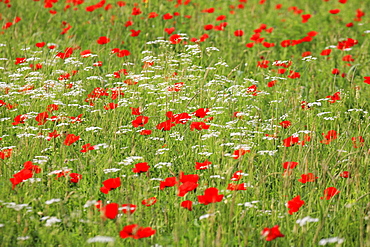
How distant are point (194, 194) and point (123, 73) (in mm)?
2227

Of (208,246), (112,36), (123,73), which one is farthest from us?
(112,36)

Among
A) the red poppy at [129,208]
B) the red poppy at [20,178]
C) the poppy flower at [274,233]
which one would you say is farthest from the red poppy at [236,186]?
the red poppy at [20,178]

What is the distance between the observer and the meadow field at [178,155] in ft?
7.10

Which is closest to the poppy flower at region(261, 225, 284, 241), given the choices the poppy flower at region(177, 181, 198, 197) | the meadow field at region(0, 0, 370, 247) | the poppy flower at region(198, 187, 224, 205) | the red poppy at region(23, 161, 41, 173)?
the meadow field at region(0, 0, 370, 247)

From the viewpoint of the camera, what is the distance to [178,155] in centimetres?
306

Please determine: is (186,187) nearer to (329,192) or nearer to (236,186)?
(236,186)

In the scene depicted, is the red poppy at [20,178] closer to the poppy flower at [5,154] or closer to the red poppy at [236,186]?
the poppy flower at [5,154]

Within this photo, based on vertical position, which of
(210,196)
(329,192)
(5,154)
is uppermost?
(5,154)

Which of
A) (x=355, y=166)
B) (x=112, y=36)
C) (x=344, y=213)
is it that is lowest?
(x=344, y=213)

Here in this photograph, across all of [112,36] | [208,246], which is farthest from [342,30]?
[208,246]

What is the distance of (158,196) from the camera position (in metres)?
2.60

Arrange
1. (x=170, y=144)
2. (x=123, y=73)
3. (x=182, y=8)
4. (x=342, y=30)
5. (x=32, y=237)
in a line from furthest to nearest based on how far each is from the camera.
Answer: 1. (x=182, y=8)
2. (x=342, y=30)
3. (x=123, y=73)
4. (x=170, y=144)
5. (x=32, y=237)

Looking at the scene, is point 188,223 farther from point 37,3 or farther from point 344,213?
point 37,3

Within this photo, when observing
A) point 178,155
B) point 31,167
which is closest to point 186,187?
point 31,167
